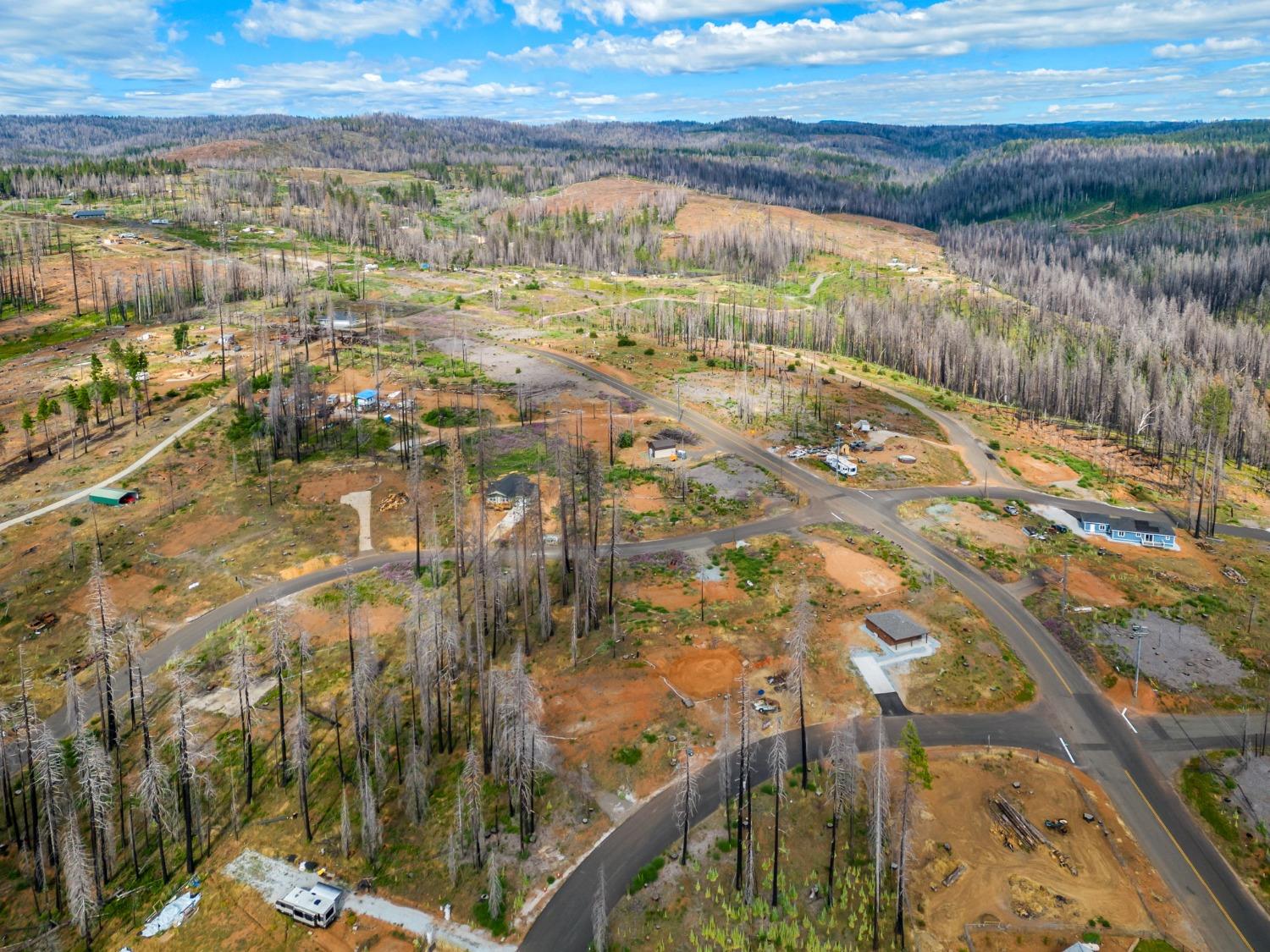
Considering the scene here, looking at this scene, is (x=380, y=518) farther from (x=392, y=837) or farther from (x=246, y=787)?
(x=392, y=837)

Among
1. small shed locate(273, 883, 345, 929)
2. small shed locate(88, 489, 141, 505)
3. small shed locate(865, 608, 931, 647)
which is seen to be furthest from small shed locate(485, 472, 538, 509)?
small shed locate(273, 883, 345, 929)

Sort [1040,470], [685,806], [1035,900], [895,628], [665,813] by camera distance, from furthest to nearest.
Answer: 1. [1040,470]
2. [895,628]
3. [665,813]
4. [685,806]
5. [1035,900]

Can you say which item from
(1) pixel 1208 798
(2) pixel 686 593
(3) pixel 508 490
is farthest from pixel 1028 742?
(3) pixel 508 490

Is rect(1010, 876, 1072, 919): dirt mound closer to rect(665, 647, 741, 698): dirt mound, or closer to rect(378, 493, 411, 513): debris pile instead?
rect(665, 647, 741, 698): dirt mound

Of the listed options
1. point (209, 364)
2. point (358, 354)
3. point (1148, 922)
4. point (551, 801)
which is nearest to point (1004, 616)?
point (1148, 922)

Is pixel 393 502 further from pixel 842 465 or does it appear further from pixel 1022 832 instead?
pixel 1022 832

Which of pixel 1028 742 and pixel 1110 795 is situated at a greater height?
pixel 1028 742
